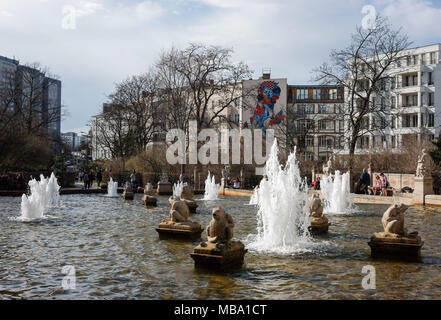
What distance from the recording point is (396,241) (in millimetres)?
10133

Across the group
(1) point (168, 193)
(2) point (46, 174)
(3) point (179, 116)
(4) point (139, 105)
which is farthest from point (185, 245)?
(4) point (139, 105)

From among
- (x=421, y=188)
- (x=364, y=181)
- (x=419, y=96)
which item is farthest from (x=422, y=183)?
(x=419, y=96)

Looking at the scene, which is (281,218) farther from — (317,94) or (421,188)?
(317,94)

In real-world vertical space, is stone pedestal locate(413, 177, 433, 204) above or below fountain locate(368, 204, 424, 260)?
above

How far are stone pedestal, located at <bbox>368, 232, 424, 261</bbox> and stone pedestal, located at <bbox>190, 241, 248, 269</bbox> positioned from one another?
324 centimetres

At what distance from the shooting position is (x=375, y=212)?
66.8ft

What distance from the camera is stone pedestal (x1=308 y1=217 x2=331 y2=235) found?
44.9ft

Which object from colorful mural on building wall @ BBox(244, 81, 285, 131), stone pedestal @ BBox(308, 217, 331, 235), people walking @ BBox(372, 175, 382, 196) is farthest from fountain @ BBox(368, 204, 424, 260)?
colorful mural on building wall @ BBox(244, 81, 285, 131)

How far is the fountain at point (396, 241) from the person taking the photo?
1007 centimetres

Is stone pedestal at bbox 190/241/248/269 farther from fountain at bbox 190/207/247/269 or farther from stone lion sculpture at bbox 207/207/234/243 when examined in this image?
stone lion sculpture at bbox 207/207/234/243

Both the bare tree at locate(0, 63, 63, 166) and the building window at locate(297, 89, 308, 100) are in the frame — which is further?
the building window at locate(297, 89, 308, 100)

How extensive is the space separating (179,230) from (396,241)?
5387 mm

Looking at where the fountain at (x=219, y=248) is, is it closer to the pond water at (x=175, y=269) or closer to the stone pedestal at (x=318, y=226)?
the pond water at (x=175, y=269)

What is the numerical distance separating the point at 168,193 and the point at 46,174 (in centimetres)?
1167
